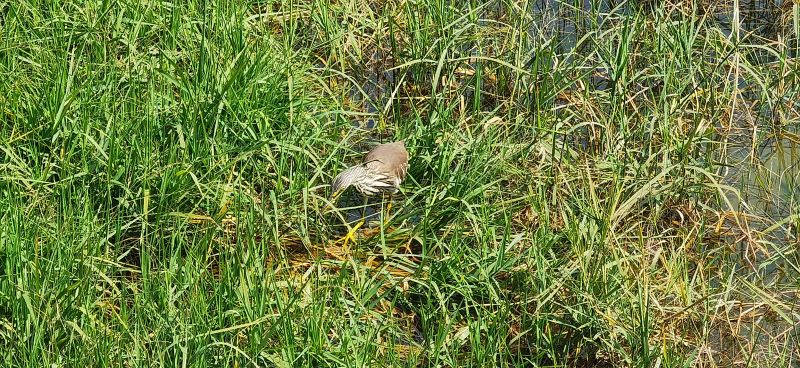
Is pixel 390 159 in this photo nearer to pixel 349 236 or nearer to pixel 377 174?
pixel 377 174

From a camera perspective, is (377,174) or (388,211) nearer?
(377,174)

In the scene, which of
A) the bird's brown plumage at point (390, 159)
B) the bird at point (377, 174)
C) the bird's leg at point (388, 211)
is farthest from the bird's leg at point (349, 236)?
the bird's brown plumage at point (390, 159)

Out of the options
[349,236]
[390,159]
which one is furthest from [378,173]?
[349,236]

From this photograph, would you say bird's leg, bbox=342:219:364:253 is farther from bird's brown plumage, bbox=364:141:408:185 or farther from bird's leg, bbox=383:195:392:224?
bird's brown plumage, bbox=364:141:408:185

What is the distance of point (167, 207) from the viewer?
4.66 m

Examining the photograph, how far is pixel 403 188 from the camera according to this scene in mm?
5328

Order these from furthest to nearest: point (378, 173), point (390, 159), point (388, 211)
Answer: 1. point (388, 211)
2. point (390, 159)
3. point (378, 173)

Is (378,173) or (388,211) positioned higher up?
(378,173)

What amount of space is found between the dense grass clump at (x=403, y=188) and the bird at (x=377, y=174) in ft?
0.27

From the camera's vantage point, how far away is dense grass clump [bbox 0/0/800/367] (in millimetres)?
4098

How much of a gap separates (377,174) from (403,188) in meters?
0.36

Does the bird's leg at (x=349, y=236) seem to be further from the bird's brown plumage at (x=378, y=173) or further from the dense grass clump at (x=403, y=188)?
the bird's brown plumage at (x=378, y=173)

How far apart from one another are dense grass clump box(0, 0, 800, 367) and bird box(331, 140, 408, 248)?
8 centimetres

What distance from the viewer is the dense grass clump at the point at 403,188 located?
410 cm
